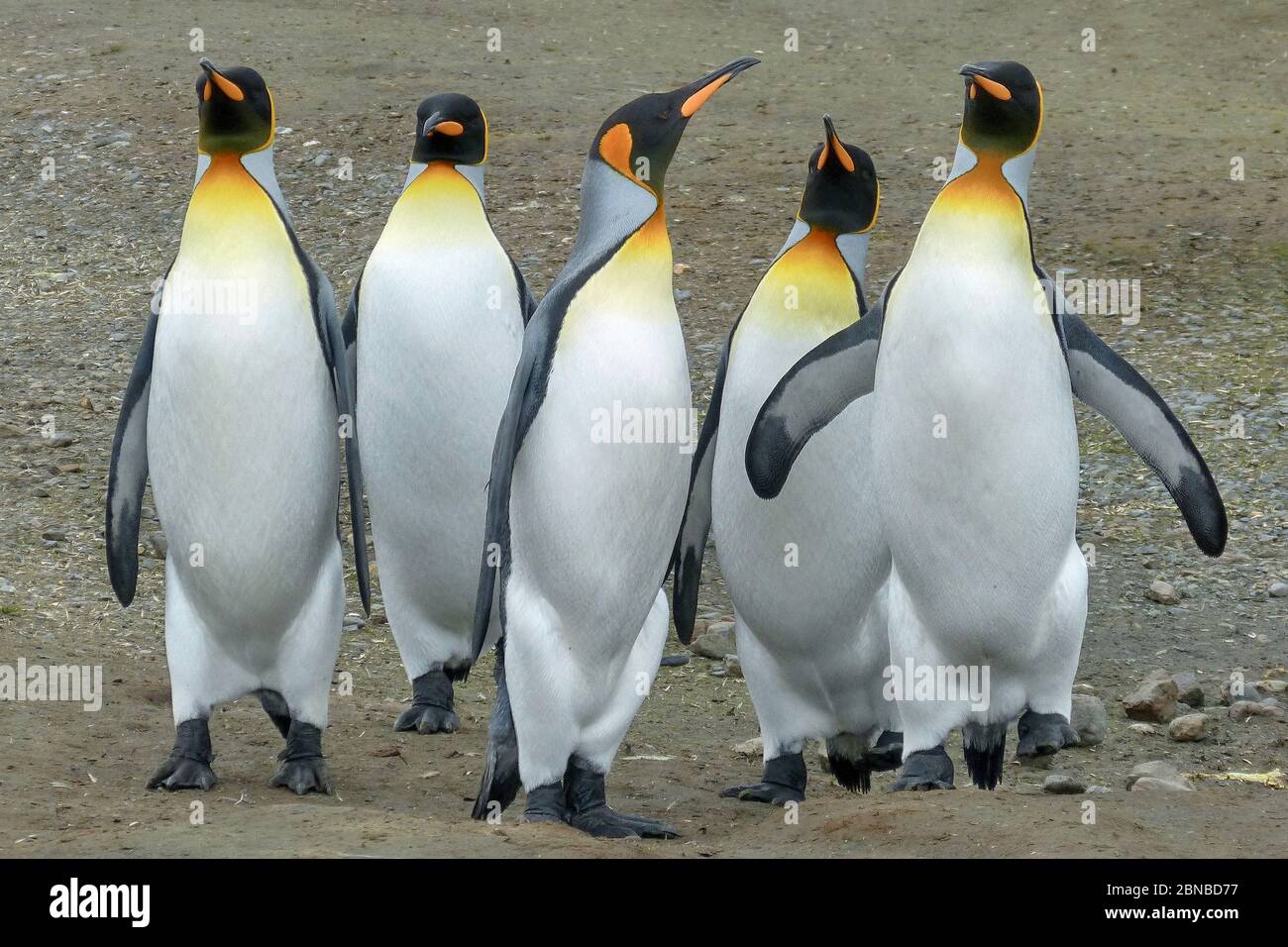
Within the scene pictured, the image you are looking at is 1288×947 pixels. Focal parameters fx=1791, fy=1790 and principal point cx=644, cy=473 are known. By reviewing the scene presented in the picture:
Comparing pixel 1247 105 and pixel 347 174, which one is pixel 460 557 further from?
pixel 1247 105

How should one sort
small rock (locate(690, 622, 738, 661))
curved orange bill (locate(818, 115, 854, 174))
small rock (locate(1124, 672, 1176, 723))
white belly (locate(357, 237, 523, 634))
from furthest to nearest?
→ small rock (locate(690, 622, 738, 661)) < small rock (locate(1124, 672, 1176, 723)) < white belly (locate(357, 237, 523, 634)) < curved orange bill (locate(818, 115, 854, 174))

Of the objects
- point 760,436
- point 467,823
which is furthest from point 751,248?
point 467,823

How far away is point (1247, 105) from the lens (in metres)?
12.0

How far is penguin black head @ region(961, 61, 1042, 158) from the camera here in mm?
4090

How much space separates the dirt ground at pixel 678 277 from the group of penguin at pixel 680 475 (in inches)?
11.8

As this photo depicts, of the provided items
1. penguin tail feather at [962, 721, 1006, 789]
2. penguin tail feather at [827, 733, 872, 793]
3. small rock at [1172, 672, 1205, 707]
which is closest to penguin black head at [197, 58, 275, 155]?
penguin tail feather at [827, 733, 872, 793]

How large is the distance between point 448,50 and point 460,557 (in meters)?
8.66

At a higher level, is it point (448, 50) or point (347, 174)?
point (448, 50)

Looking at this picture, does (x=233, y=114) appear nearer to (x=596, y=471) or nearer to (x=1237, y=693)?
(x=596, y=471)

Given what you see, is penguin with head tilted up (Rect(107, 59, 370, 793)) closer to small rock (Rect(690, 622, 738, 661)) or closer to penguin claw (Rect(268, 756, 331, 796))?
penguin claw (Rect(268, 756, 331, 796))

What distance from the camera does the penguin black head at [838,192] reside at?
4594 mm

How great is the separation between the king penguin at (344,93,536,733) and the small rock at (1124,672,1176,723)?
1983mm

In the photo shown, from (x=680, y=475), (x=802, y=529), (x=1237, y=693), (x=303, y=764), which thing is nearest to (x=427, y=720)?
(x=303, y=764)

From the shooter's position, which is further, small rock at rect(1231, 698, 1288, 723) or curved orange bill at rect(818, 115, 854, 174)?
small rock at rect(1231, 698, 1288, 723)
